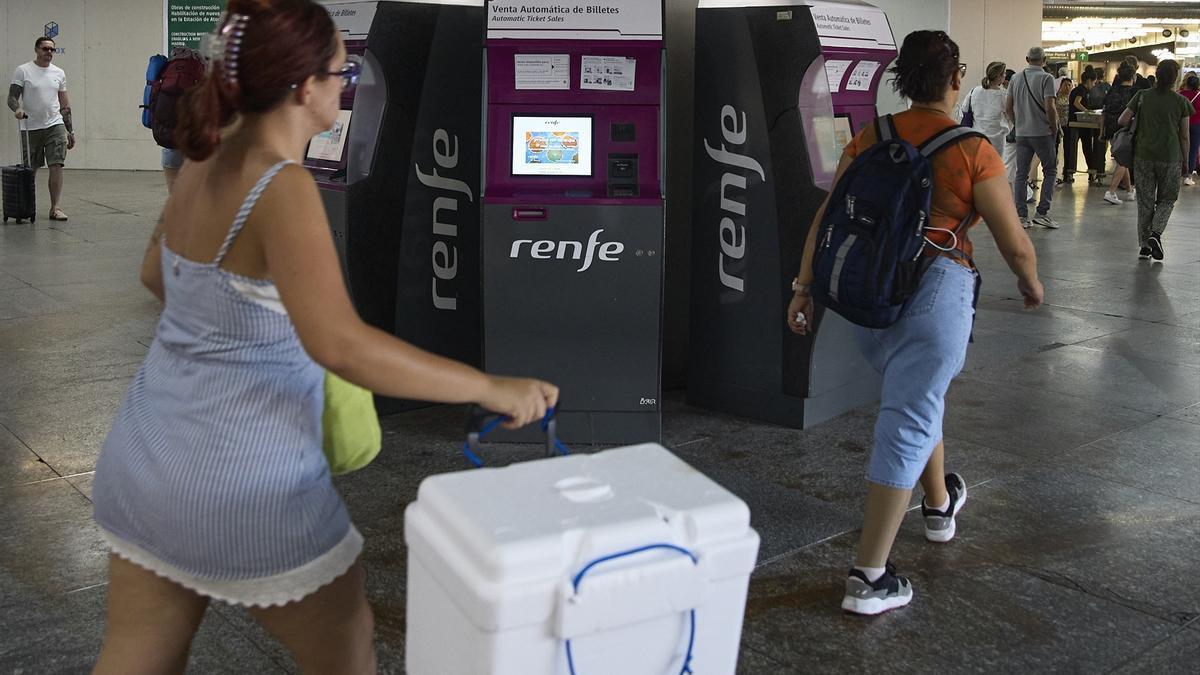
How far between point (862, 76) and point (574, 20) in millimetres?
A: 1342

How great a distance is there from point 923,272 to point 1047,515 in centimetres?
147

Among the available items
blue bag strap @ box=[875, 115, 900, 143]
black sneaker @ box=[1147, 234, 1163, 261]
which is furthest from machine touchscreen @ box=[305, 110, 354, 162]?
black sneaker @ box=[1147, 234, 1163, 261]

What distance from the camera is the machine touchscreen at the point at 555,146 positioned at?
16.3 ft

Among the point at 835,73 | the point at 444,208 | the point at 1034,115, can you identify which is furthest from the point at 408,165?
the point at 1034,115

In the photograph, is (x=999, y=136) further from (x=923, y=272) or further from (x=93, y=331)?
(x=923, y=272)

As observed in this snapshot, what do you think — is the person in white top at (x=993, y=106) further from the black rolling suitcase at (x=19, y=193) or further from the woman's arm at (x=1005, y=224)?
the woman's arm at (x=1005, y=224)

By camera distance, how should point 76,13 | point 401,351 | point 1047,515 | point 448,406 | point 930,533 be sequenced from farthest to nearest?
point 76,13 → point 448,406 → point 1047,515 → point 930,533 → point 401,351

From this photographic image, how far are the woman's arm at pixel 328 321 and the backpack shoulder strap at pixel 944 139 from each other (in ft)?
6.31

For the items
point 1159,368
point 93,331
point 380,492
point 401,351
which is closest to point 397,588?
point 380,492

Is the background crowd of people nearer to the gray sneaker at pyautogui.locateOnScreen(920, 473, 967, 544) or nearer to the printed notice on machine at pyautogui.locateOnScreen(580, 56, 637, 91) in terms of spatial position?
the printed notice on machine at pyautogui.locateOnScreen(580, 56, 637, 91)

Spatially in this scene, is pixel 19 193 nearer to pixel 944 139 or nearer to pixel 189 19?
pixel 189 19

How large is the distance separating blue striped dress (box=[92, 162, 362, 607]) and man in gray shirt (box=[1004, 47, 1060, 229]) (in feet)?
35.3

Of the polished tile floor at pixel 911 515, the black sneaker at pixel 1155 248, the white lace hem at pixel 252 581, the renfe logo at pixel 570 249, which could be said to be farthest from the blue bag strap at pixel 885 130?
the black sneaker at pixel 1155 248

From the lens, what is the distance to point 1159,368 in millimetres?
6410
